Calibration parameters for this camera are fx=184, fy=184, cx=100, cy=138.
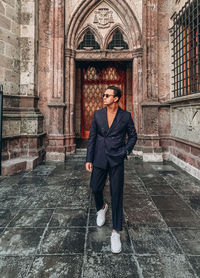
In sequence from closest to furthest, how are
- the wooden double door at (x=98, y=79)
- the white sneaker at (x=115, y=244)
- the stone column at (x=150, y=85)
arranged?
1. the white sneaker at (x=115, y=244)
2. the stone column at (x=150, y=85)
3. the wooden double door at (x=98, y=79)

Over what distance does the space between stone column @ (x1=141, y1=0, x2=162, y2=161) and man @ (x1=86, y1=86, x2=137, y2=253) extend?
387 centimetres

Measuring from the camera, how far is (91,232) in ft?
6.75

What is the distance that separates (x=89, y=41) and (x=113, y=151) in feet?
18.4

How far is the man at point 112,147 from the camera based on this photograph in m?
1.85

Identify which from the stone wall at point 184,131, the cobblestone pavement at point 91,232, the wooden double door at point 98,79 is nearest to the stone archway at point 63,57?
the stone wall at point 184,131

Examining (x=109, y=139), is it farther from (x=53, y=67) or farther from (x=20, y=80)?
(x=53, y=67)

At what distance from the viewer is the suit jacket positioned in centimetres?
185

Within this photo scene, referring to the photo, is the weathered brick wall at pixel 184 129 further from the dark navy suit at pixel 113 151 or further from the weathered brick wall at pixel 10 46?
the weathered brick wall at pixel 10 46

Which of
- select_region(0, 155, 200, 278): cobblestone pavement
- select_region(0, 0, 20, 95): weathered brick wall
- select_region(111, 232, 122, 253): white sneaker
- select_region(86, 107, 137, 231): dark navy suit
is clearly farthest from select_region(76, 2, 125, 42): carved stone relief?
select_region(111, 232, 122, 253): white sneaker

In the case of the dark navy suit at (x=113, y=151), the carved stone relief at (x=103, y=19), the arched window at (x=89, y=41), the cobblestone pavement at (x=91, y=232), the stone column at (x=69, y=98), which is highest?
the carved stone relief at (x=103, y=19)

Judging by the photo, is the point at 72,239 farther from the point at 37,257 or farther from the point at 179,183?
the point at 179,183

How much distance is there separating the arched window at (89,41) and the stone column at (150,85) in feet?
5.44

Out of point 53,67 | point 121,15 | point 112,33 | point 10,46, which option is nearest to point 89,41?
point 112,33

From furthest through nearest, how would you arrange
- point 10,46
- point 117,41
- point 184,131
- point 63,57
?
point 117,41
point 63,57
point 10,46
point 184,131
